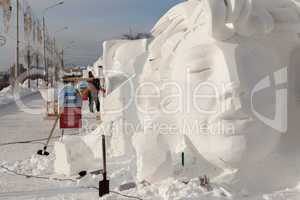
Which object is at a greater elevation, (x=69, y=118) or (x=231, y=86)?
(x=231, y=86)

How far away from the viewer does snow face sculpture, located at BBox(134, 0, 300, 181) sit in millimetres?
4086

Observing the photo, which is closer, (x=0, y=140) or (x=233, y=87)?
(x=233, y=87)

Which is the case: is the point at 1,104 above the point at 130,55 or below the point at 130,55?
below

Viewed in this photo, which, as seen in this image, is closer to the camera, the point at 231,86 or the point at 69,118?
the point at 231,86

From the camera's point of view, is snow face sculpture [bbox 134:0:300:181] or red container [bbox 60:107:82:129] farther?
red container [bbox 60:107:82:129]

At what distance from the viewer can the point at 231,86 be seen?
4.08 metres

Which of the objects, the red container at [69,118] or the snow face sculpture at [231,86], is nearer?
the snow face sculpture at [231,86]

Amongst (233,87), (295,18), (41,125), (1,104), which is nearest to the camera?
(233,87)

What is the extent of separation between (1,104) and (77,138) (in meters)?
12.7

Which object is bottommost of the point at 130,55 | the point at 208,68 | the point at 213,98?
the point at 213,98

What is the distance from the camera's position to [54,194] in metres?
4.44

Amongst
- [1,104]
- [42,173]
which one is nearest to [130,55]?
[42,173]

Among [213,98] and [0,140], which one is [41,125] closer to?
[0,140]

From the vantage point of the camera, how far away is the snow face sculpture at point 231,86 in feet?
13.4
